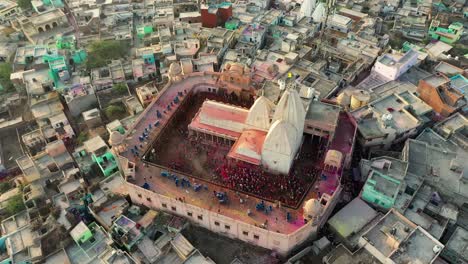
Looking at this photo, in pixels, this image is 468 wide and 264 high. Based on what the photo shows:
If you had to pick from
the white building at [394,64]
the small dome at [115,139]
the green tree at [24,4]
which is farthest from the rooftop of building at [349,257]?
the green tree at [24,4]

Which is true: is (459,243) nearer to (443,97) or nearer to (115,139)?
(443,97)

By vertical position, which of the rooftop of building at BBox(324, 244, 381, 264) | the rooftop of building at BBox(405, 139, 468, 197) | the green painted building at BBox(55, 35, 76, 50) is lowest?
the rooftop of building at BBox(324, 244, 381, 264)

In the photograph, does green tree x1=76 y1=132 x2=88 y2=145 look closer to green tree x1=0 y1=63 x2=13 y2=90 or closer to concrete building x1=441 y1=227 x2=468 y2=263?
green tree x1=0 y1=63 x2=13 y2=90

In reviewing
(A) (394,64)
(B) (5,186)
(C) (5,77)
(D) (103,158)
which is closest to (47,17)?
(C) (5,77)

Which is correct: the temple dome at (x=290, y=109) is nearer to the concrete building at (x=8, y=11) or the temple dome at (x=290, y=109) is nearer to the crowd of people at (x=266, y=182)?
the crowd of people at (x=266, y=182)

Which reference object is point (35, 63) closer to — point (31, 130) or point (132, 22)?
point (31, 130)

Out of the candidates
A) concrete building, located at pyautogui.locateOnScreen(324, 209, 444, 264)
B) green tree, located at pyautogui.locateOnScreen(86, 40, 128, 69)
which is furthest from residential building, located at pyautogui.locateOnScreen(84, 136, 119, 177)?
concrete building, located at pyautogui.locateOnScreen(324, 209, 444, 264)

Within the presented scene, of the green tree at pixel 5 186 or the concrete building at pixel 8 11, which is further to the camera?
the concrete building at pixel 8 11

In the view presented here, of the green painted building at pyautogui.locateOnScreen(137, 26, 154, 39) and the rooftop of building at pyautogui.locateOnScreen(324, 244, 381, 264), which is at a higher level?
the green painted building at pyautogui.locateOnScreen(137, 26, 154, 39)
